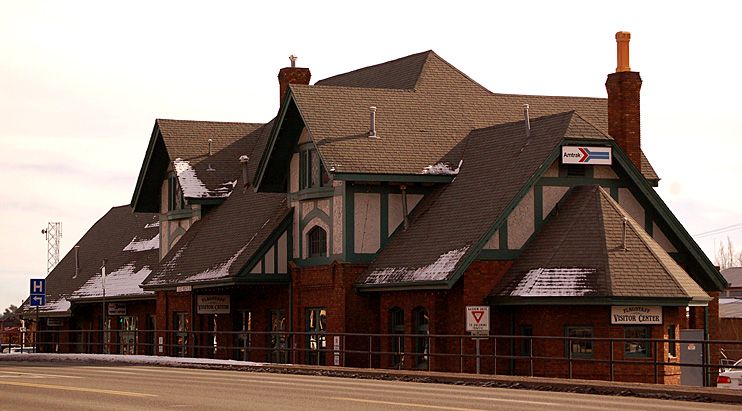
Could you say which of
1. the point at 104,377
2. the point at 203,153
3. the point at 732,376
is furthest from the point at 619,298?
the point at 203,153

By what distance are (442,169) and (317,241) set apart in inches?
194

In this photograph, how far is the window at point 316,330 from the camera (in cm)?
4730

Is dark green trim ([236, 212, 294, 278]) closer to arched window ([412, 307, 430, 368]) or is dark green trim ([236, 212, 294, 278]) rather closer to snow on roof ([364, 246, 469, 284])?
snow on roof ([364, 246, 469, 284])

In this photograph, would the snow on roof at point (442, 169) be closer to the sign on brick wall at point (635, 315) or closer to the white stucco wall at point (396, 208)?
the white stucco wall at point (396, 208)

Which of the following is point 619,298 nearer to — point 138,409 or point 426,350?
point 426,350

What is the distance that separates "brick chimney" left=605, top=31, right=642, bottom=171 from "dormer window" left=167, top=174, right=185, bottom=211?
20.7m

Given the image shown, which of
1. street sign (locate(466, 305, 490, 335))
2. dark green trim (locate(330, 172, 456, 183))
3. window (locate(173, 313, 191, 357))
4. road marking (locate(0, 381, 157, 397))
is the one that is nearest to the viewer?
road marking (locate(0, 381, 157, 397))

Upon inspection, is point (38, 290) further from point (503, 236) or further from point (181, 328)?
point (503, 236)

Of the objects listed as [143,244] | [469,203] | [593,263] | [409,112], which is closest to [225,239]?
[409,112]

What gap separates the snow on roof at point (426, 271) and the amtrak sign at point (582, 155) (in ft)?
13.0

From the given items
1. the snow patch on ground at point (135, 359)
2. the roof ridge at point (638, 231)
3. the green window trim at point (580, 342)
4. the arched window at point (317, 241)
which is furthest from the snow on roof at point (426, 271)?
the snow patch on ground at point (135, 359)

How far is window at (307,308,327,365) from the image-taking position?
1862 inches

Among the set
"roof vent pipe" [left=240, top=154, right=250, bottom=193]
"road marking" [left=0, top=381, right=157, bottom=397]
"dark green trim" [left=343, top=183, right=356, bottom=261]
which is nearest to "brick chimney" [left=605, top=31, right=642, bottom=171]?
"dark green trim" [left=343, top=183, right=356, bottom=261]

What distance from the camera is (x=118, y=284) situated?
66.3 meters
